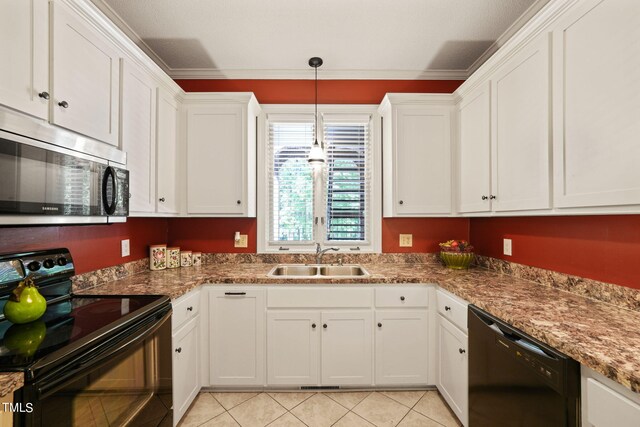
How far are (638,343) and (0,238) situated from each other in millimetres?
2540

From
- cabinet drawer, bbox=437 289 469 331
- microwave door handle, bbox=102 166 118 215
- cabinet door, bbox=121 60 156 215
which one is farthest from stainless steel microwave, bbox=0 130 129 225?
cabinet drawer, bbox=437 289 469 331

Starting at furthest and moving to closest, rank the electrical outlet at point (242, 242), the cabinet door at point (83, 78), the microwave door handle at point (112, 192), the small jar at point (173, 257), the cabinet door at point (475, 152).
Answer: the electrical outlet at point (242, 242)
the small jar at point (173, 257)
the cabinet door at point (475, 152)
the microwave door handle at point (112, 192)
the cabinet door at point (83, 78)

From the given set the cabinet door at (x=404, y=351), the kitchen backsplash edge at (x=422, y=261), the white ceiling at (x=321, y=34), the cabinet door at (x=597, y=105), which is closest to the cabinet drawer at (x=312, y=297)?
the cabinet door at (x=404, y=351)

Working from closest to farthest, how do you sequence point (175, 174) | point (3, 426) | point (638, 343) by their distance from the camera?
1. point (3, 426)
2. point (638, 343)
3. point (175, 174)

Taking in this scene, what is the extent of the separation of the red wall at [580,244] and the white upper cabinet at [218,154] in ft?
6.81

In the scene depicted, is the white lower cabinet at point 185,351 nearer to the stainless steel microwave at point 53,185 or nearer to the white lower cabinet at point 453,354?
the stainless steel microwave at point 53,185

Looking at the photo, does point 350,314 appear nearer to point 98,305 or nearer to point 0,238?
point 98,305

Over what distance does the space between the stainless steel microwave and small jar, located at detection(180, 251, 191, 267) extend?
1032 mm

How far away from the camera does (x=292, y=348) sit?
199 cm

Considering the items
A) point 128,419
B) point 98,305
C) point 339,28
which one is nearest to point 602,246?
point 339,28

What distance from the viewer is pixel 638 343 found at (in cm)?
93

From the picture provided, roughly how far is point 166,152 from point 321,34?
4.80ft

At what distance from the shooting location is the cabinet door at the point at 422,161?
229 cm

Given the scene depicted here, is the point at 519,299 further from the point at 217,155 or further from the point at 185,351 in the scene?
the point at 217,155
